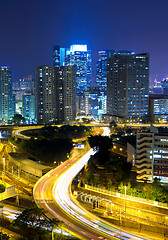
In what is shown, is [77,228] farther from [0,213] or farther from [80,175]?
[80,175]

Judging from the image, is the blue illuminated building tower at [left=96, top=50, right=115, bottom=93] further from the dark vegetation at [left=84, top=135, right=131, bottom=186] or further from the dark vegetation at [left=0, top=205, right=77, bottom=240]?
the dark vegetation at [left=0, top=205, right=77, bottom=240]

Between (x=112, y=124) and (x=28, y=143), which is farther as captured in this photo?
(x=112, y=124)

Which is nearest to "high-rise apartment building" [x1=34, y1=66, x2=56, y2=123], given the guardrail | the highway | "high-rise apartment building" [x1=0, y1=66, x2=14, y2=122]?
"high-rise apartment building" [x1=0, y1=66, x2=14, y2=122]

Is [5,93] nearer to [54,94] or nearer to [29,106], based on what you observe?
[29,106]

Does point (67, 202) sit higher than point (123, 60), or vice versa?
point (123, 60)

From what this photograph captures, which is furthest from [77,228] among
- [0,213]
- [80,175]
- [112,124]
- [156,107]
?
[156,107]

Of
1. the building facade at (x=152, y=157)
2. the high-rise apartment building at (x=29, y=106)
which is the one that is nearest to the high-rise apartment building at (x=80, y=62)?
the high-rise apartment building at (x=29, y=106)

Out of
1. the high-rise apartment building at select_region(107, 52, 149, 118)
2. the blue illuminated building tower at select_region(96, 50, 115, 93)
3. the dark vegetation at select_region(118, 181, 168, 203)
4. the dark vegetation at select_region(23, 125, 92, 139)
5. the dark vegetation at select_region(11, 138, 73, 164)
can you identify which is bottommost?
the dark vegetation at select_region(118, 181, 168, 203)
